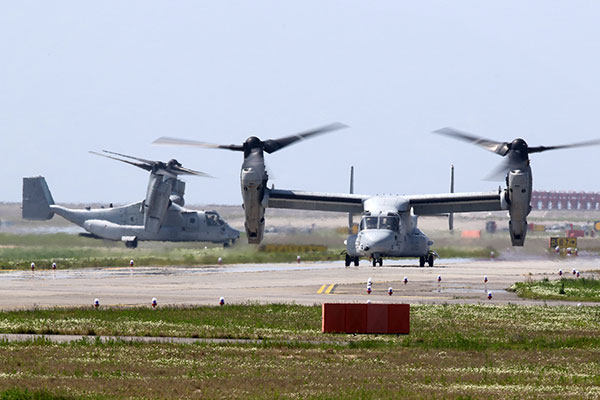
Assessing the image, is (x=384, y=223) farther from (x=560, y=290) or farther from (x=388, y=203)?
(x=560, y=290)

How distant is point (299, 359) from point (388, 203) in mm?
35700

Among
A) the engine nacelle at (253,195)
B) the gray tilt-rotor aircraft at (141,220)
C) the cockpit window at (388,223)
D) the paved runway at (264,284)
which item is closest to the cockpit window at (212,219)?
the gray tilt-rotor aircraft at (141,220)

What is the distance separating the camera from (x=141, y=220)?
76000 millimetres

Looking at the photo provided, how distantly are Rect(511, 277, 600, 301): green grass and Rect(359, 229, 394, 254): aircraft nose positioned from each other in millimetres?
8610

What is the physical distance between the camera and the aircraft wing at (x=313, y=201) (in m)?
49.9

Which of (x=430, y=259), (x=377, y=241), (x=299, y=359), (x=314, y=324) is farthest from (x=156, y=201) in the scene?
(x=299, y=359)

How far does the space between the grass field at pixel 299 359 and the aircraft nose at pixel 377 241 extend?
22486 mm

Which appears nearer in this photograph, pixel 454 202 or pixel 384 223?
pixel 384 223

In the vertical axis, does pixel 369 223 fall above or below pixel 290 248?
above

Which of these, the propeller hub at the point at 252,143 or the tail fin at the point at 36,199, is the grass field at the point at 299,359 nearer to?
the propeller hub at the point at 252,143

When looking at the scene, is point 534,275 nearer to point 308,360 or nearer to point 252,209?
point 252,209

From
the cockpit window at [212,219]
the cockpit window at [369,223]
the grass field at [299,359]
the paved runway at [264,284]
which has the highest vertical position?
the cockpit window at [212,219]

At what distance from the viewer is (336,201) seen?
2194 inches

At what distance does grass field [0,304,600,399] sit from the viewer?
1692cm
